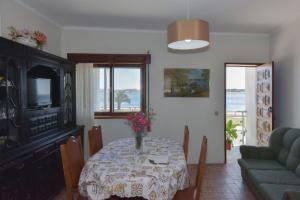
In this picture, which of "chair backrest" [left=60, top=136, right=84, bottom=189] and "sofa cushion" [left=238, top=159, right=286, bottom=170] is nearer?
"chair backrest" [left=60, top=136, right=84, bottom=189]

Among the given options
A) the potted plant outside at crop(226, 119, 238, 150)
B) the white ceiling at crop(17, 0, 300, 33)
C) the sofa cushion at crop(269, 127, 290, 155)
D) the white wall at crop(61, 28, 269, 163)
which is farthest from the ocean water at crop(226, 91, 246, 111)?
the sofa cushion at crop(269, 127, 290, 155)

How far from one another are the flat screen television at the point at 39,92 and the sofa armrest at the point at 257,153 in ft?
9.92

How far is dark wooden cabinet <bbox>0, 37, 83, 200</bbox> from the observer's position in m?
2.36

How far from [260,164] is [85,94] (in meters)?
3.14

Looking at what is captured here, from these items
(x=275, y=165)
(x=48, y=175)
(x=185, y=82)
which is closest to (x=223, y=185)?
(x=275, y=165)

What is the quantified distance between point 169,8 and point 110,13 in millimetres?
918

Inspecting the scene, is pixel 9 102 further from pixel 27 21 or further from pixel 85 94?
pixel 85 94

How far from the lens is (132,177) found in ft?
6.72

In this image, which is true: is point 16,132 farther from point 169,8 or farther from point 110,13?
point 169,8

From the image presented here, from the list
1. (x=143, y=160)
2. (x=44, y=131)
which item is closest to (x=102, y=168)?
(x=143, y=160)

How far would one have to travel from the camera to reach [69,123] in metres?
4.11

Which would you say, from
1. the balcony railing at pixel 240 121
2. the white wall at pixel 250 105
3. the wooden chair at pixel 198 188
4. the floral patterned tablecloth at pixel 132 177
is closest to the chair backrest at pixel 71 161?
the floral patterned tablecloth at pixel 132 177

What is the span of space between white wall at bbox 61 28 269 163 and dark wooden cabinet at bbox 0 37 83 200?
1233 millimetres

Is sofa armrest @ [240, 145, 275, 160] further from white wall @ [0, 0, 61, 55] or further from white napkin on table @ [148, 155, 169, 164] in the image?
white wall @ [0, 0, 61, 55]
